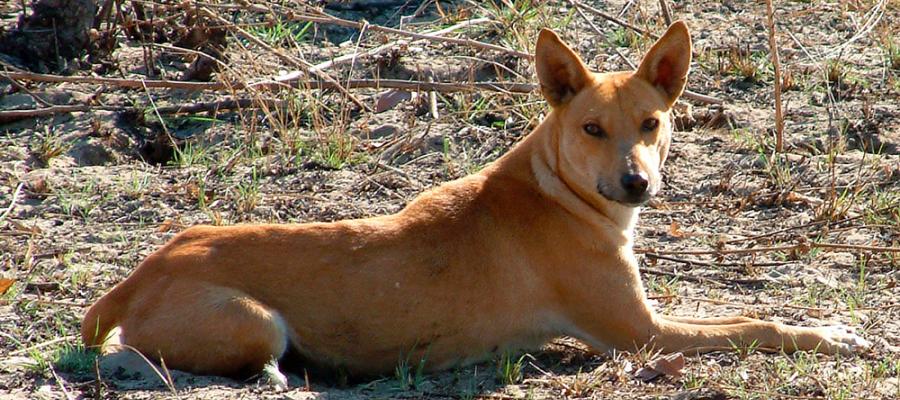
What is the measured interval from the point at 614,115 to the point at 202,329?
2.00m

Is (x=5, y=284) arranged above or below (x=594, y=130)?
below

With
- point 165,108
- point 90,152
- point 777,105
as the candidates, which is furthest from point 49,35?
point 777,105

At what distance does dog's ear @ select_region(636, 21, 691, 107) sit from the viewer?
5578 millimetres

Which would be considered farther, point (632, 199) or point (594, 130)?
point (594, 130)

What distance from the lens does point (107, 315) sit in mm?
5035

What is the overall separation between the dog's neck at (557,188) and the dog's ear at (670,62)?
0.50m

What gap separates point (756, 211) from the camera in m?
7.17

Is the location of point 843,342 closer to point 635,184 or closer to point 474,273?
point 635,184

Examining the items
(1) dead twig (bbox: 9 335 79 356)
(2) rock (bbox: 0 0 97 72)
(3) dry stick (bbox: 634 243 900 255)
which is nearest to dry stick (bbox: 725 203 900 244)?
(3) dry stick (bbox: 634 243 900 255)

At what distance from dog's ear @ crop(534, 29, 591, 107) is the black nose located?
2.04 feet

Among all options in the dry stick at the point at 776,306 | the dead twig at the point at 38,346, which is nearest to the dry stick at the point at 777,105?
the dry stick at the point at 776,306

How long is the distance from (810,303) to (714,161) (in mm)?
1925

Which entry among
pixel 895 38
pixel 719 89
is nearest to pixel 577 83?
pixel 719 89

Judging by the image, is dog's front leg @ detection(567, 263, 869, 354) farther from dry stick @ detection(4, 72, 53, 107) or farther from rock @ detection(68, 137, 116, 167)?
dry stick @ detection(4, 72, 53, 107)
